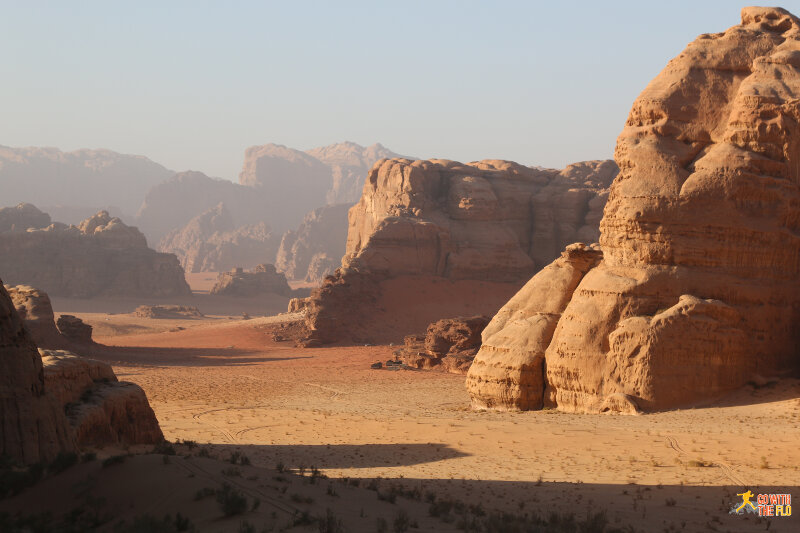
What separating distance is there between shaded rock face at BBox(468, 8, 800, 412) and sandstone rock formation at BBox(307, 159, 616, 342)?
22.3m

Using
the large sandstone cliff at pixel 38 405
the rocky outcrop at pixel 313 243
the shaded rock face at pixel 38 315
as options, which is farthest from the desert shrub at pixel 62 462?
the rocky outcrop at pixel 313 243

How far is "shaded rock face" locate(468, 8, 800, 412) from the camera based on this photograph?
1636cm

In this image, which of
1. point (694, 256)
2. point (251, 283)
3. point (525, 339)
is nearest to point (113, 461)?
point (525, 339)

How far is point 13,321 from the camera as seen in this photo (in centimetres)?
952

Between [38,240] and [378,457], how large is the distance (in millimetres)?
52746

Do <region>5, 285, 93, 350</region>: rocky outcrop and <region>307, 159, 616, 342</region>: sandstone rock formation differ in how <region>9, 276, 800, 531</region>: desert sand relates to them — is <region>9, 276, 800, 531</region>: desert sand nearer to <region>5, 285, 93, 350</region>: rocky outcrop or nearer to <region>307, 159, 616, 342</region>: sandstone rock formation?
<region>5, 285, 93, 350</region>: rocky outcrop

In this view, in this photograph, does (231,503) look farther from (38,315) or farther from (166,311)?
(166,311)

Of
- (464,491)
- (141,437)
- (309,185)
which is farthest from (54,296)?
(309,185)

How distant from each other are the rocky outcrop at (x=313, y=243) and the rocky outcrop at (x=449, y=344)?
64.1 metres

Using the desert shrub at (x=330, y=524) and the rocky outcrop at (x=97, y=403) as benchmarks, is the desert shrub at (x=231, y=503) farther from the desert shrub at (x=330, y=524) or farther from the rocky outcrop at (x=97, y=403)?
the rocky outcrop at (x=97, y=403)

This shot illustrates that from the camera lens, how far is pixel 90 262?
61.4 metres

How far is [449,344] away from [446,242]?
12.6 meters

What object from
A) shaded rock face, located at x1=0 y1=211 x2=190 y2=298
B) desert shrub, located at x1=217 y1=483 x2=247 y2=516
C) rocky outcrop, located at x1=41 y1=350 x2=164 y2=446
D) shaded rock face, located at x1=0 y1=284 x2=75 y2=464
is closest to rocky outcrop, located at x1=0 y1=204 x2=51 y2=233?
shaded rock face, located at x1=0 y1=211 x2=190 y2=298

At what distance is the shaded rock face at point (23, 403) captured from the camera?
913cm
